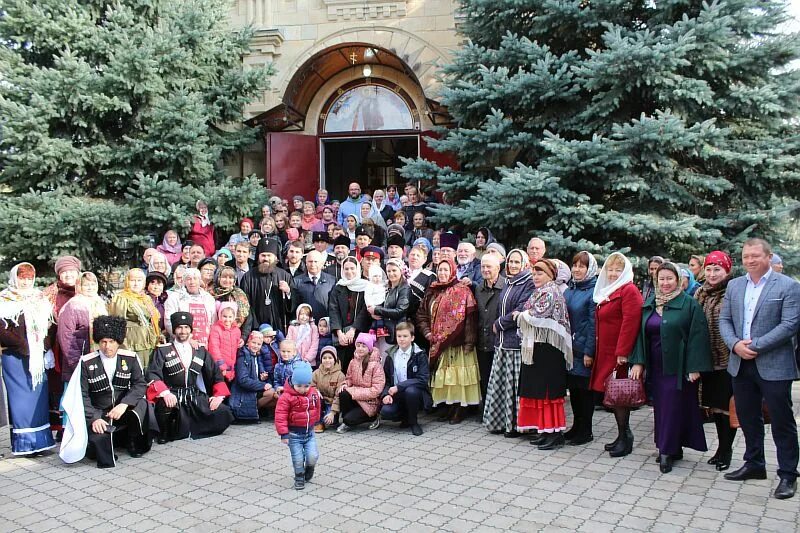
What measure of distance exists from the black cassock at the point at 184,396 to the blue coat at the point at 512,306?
294cm

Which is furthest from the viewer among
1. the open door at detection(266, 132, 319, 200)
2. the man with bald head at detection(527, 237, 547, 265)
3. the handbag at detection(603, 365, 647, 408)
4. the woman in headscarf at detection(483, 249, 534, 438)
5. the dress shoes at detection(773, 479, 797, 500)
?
the open door at detection(266, 132, 319, 200)

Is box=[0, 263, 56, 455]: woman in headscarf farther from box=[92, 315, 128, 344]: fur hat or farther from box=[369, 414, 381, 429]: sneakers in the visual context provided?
box=[369, 414, 381, 429]: sneakers

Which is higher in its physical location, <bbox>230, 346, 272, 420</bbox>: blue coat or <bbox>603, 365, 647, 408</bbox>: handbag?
<bbox>603, 365, 647, 408</bbox>: handbag

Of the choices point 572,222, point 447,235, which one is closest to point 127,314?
point 447,235

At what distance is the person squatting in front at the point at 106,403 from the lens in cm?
589

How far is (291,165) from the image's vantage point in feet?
42.1

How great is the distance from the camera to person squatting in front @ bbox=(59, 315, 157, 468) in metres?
5.89

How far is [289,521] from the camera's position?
449 cm

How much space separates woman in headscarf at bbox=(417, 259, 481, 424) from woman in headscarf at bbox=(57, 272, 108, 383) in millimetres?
3407

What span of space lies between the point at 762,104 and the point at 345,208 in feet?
20.4

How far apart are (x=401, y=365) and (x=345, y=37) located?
7746 millimetres

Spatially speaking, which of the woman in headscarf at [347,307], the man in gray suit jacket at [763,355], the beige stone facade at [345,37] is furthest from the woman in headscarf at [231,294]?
the beige stone facade at [345,37]

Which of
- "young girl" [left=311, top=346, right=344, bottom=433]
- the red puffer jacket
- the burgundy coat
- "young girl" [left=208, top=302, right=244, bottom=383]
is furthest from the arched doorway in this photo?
the red puffer jacket

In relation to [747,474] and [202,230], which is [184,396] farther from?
[747,474]
